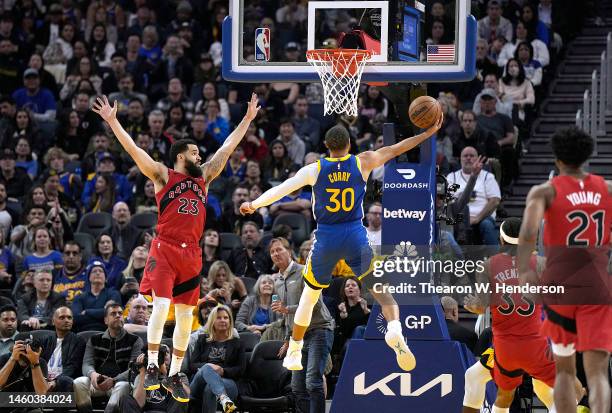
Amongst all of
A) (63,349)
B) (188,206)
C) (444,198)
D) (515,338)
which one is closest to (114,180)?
(63,349)

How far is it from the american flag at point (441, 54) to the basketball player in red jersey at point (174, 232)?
76.7 inches

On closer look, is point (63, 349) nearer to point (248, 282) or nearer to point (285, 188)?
point (248, 282)

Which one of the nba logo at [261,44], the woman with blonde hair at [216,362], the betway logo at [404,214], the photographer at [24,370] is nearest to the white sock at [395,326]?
the betway logo at [404,214]

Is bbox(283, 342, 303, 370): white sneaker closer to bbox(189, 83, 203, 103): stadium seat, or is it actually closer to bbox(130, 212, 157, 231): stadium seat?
bbox(130, 212, 157, 231): stadium seat

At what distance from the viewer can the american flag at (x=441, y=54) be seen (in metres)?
12.5

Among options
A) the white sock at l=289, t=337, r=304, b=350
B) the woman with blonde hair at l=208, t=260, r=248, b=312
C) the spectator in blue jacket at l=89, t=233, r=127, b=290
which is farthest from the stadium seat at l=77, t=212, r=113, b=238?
the white sock at l=289, t=337, r=304, b=350

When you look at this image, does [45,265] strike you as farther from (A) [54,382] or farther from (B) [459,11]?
(B) [459,11]

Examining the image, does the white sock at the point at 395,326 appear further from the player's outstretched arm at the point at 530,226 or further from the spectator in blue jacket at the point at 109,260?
the spectator in blue jacket at the point at 109,260

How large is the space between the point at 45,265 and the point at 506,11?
8.61 m

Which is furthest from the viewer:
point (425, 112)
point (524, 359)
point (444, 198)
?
point (444, 198)

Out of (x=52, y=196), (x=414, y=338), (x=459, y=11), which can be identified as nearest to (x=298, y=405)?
(x=414, y=338)

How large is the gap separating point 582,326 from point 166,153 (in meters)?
10.2

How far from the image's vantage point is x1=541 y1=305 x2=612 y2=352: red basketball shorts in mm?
9664

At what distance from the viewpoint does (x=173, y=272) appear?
1212 centimetres
